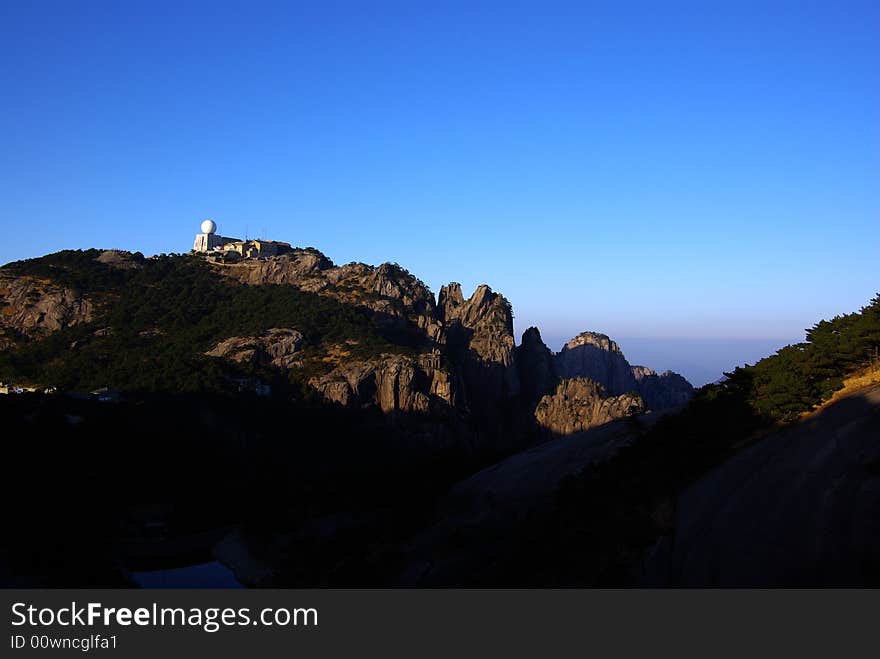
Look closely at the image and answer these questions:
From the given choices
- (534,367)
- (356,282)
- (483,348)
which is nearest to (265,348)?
(356,282)

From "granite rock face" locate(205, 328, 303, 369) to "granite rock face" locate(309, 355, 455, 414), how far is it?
7684mm

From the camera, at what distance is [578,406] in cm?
10188

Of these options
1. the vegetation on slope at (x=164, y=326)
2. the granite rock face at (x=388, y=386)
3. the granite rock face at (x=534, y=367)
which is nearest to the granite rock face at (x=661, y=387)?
the granite rock face at (x=534, y=367)

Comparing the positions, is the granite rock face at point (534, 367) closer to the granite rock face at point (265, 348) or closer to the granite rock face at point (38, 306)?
the granite rock face at point (265, 348)

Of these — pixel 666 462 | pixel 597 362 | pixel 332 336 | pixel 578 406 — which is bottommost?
pixel 666 462

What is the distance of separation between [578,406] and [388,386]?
86.3ft

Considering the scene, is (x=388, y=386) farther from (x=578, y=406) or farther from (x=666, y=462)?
(x=666, y=462)

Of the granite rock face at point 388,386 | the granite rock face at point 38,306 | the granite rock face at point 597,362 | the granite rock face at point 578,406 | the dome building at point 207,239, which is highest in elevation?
the dome building at point 207,239

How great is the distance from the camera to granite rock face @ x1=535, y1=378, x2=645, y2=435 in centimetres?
9850

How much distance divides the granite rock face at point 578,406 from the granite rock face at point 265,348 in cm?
3525

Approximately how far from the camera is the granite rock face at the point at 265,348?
98.3 m

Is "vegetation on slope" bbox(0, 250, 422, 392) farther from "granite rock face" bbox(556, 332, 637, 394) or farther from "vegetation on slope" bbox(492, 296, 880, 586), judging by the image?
"vegetation on slope" bbox(492, 296, 880, 586)

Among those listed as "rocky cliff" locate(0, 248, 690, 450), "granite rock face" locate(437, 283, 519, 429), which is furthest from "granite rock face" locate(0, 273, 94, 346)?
"granite rock face" locate(437, 283, 519, 429)
